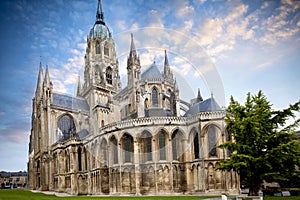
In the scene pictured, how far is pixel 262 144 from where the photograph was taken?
24.4 m

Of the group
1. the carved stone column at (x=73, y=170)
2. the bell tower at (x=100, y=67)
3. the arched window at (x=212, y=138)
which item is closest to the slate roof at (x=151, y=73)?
the carved stone column at (x=73, y=170)

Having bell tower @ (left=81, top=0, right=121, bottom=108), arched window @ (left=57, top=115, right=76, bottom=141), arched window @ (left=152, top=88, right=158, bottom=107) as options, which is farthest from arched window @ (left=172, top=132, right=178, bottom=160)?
bell tower @ (left=81, top=0, right=121, bottom=108)

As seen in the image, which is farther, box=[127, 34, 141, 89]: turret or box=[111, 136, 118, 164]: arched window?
box=[127, 34, 141, 89]: turret

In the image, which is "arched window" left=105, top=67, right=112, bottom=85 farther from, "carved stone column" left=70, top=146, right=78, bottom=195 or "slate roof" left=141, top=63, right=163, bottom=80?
"carved stone column" left=70, top=146, right=78, bottom=195

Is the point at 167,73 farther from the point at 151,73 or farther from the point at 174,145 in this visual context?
the point at 174,145

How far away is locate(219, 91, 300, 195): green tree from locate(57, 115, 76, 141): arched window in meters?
42.9

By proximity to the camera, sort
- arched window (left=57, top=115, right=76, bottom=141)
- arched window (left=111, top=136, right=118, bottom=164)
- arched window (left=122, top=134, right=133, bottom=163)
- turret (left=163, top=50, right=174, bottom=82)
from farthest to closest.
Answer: arched window (left=57, top=115, right=76, bottom=141), turret (left=163, top=50, right=174, bottom=82), arched window (left=111, top=136, right=118, bottom=164), arched window (left=122, top=134, right=133, bottom=163)

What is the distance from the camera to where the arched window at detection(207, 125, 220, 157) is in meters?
35.8

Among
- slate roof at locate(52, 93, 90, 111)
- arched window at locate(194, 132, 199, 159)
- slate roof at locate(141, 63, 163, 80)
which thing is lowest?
arched window at locate(194, 132, 199, 159)

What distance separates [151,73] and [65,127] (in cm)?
2259

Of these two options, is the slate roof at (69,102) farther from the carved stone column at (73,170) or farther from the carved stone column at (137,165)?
the carved stone column at (137,165)

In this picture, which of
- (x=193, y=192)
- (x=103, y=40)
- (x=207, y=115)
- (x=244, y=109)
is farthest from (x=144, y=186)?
(x=103, y=40)

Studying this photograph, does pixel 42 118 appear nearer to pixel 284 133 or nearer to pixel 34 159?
pixel 34 159

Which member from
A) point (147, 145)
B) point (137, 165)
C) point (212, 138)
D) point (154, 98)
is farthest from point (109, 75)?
point (212, 138)
